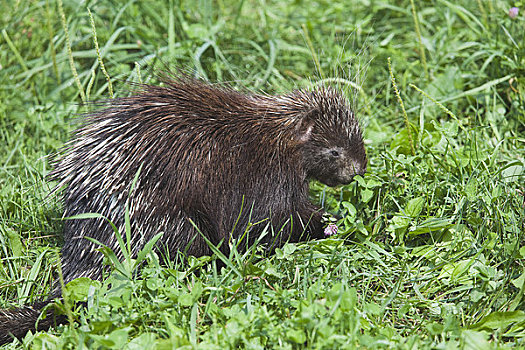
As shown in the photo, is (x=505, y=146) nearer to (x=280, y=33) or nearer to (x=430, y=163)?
(x=430, y=163)

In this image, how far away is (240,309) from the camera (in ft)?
10.4

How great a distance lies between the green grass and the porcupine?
0.23 m

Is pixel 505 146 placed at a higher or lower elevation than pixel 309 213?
higher

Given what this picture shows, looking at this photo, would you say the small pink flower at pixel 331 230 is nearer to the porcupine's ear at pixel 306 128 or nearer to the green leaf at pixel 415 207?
the green leaf at pixel 415 207

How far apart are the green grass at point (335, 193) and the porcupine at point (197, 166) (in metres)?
0.23

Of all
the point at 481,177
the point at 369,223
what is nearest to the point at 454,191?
the point at 481,177

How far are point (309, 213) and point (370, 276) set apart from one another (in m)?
0.83

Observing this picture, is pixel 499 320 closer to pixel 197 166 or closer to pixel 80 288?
pixel 197 166

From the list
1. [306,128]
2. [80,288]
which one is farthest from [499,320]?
[80,288]

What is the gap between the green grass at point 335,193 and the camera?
3.09 meters

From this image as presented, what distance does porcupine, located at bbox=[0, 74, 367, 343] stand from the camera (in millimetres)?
3654

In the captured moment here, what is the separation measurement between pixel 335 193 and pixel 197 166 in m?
1.43

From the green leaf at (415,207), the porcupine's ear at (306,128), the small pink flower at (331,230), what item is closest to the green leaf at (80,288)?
the small pink flower at (331,230)

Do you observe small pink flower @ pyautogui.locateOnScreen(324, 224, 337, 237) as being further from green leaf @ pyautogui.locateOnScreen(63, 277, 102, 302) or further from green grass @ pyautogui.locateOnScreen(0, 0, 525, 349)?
green leaf @ pyautogui.locateOnScreen(63, 277, 102, 302)
